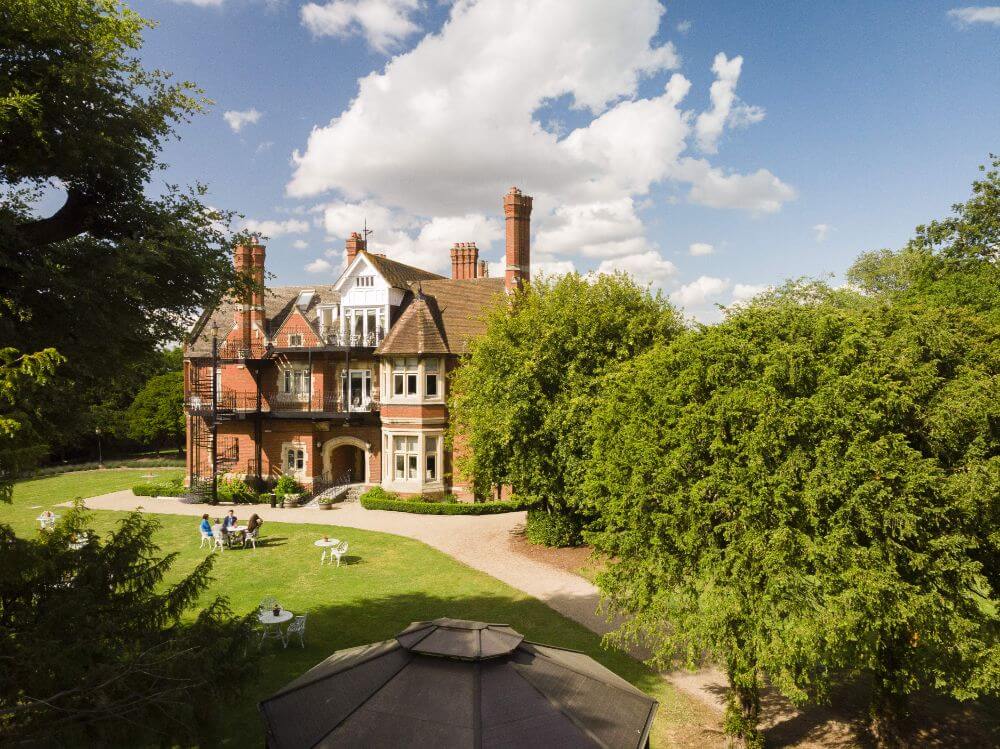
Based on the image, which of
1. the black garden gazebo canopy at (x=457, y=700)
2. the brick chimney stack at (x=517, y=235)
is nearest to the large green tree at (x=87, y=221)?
the black garden gazebo canopy at (x=457, y=700)

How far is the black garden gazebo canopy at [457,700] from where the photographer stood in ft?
→ 20.1

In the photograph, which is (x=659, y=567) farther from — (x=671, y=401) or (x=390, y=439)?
(x=390, y=439)

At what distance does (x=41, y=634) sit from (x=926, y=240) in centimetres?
3721

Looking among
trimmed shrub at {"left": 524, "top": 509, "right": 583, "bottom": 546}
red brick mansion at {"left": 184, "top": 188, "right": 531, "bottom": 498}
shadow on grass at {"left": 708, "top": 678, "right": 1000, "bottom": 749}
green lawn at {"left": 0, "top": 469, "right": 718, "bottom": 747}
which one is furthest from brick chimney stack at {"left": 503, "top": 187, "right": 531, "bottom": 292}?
shadow on grass at {"left": 708, "top": 678, "right": 1000, "bottom": 749}

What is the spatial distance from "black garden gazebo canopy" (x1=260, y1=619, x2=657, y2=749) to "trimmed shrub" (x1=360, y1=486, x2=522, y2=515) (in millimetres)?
19270

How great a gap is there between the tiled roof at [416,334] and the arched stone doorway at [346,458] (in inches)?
225

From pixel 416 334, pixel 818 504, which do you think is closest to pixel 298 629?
pixel 818 504

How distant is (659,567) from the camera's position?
369 inches

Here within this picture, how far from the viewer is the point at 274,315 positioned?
33.8 metres

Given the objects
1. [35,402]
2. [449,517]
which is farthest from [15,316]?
[449,517]

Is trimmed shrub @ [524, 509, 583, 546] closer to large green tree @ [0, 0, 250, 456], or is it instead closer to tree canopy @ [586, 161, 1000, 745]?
tree canopy @ [586, 161, 1000, 745]

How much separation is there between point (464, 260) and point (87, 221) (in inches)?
1102

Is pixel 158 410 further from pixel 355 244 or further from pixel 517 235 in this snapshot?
pixel 517 235

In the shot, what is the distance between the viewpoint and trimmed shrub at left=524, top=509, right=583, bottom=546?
21.5m
